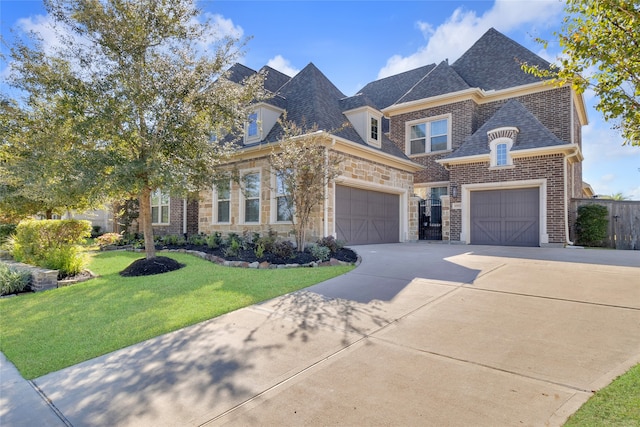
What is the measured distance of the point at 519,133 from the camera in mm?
12805

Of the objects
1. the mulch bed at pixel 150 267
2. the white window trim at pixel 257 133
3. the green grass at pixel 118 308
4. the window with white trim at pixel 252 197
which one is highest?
the white window trim at pixel 257 133

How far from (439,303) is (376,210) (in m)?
8.65

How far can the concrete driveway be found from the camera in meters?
2.62

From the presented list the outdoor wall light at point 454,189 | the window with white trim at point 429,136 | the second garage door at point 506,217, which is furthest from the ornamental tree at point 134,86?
the window with white trim at point 429,136

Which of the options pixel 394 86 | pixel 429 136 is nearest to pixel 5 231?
pixel 429 136

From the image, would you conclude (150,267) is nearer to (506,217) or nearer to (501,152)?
(506,217)

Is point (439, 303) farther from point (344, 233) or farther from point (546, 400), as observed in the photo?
point (344, 233)

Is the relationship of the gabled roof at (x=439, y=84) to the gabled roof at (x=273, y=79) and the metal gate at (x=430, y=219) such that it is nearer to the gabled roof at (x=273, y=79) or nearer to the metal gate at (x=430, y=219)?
the metal gate at (x=430, y=219)

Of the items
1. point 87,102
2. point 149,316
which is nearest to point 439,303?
point 149,316

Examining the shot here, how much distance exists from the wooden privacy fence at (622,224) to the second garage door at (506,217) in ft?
6.28

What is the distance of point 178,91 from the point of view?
324 inches

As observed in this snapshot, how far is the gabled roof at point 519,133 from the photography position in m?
12.2

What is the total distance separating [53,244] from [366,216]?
974 centimetres

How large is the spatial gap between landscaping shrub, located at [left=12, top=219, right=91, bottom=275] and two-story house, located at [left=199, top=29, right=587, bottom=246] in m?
3.65
